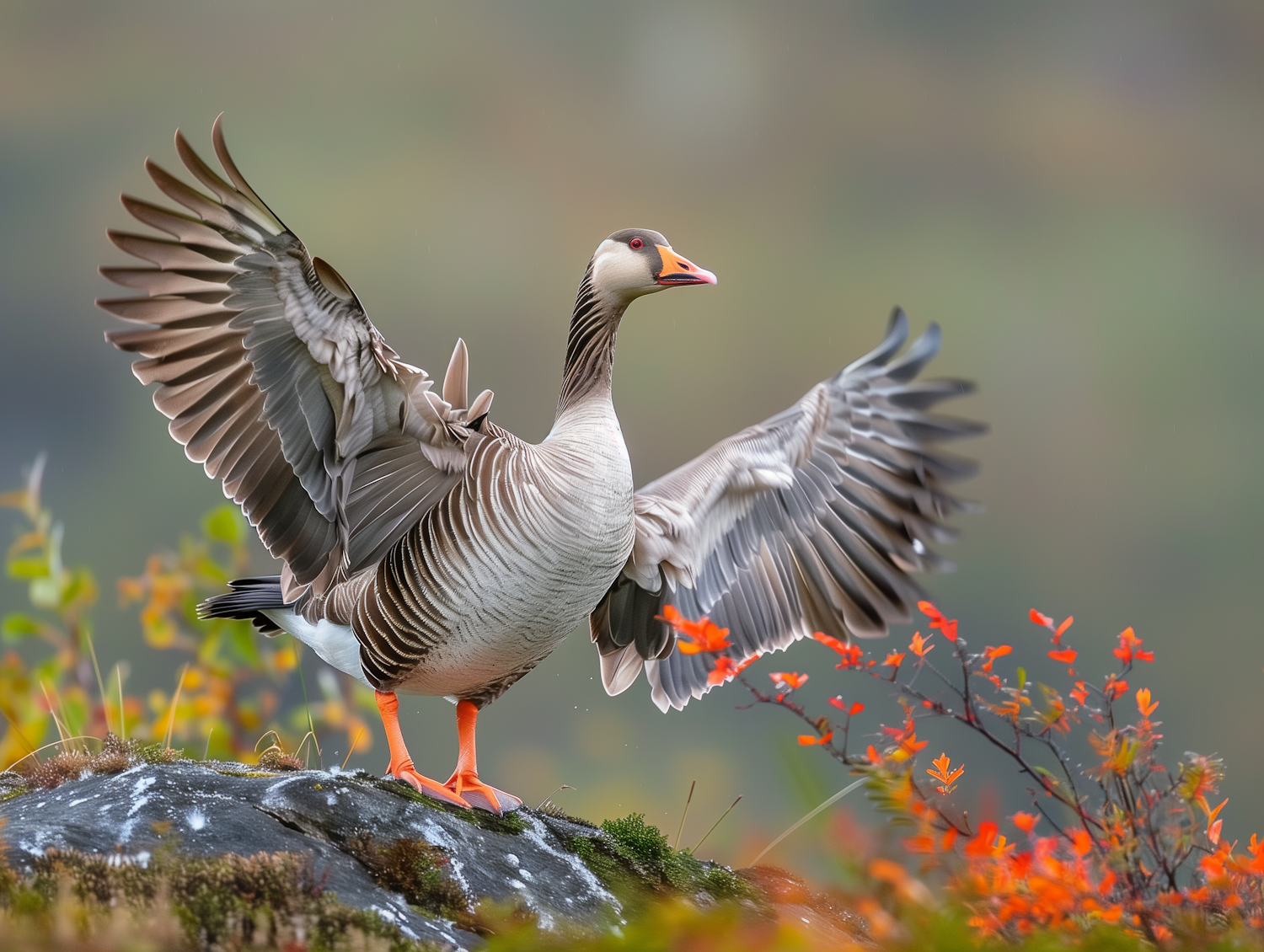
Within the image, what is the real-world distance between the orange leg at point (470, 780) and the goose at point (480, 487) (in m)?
0.01

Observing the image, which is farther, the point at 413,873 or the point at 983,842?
the point at 413,873

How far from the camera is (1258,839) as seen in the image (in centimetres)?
255

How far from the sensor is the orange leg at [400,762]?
12.1 ft

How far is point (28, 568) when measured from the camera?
518 centimetres

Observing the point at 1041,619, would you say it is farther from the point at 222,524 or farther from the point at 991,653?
the point at 222,524

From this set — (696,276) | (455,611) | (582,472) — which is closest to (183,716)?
(455,611)

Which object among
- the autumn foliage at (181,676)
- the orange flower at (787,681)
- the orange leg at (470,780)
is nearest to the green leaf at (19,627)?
the autumn foliage at (181,676)

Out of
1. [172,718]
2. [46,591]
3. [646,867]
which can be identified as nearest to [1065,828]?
[646,867]

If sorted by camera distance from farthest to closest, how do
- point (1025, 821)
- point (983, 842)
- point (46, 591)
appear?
point (46, 591)
point (1025, 821)
point (983, 842)

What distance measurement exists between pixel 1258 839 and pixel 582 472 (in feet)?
7.08

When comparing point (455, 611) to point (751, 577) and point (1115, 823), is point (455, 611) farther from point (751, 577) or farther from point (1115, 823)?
point (1115, 823)

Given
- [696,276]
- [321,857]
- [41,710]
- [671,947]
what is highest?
[696,276]

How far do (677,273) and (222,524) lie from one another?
8.32 ft

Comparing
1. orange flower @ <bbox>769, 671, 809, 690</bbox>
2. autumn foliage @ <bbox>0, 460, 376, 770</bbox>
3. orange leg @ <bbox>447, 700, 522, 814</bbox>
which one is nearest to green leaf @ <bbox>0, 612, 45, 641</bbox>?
autumn foliage @ <bbox>0, 460, 376, 770</bbox>
